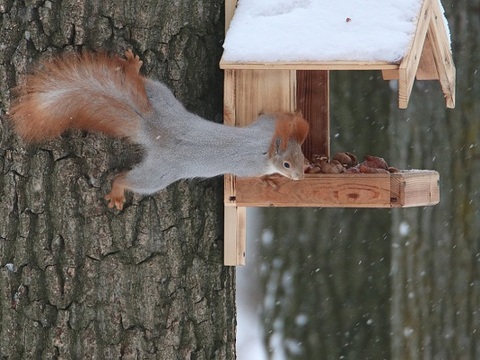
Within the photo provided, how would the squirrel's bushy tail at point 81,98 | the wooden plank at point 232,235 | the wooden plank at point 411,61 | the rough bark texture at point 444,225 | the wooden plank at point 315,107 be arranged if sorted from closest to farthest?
the wooden plank at point 411,61, the squirrel's bushy tail at point 81,98, the wooden plank at point 232,235, the wooden plank at point 315,107, the rough bark texture at point 444,225

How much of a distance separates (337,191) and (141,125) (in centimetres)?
Result: 53

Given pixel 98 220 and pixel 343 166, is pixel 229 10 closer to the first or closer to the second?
pixel 343 166

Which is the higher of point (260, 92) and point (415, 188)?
point (260, 92)

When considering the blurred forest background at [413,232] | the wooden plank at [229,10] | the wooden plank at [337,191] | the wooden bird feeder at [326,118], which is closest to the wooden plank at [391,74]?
the wooden bird feeder at [326,118]

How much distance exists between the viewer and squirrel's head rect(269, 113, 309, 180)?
269cm

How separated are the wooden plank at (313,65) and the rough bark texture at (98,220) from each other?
12.4 inches

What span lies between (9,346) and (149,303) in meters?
0.39

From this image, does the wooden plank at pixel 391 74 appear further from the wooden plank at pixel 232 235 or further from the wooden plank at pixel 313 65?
the wooden plank at pixel 232 235

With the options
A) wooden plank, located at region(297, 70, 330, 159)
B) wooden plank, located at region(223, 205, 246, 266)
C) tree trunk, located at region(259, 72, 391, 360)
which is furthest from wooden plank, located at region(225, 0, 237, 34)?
tree trunk, located at region(259, 72, 391, 360)

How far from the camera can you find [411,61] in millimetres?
2531

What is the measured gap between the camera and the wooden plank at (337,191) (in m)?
2.69

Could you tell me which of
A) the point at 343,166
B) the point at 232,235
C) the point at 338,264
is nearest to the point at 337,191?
the point at 343,166

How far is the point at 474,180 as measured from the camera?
396cm

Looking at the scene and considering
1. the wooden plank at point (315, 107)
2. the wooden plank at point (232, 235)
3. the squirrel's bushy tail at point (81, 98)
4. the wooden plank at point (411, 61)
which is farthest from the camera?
the wooden plank at point (315, 107)
